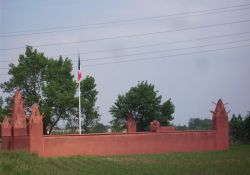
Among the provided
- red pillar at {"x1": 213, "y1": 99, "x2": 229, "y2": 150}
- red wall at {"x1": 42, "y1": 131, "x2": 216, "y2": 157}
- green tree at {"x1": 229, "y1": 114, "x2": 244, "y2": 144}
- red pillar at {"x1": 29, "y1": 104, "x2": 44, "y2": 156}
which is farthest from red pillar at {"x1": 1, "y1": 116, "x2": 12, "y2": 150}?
green tree at {"x1": 229, "y1": 114, "x2": 244, "y2": 144}

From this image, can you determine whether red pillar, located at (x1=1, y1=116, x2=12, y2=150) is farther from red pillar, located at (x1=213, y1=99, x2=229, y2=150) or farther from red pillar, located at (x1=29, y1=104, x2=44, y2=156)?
red pillar, located at (x1=213, y1=99, x2=229, y2=150)

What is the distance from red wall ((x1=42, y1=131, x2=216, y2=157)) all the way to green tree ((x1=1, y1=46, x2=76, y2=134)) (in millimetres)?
18941

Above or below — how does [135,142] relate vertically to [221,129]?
below

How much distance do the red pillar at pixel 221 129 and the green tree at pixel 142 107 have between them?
2159 centimetres

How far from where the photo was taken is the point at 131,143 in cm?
3797

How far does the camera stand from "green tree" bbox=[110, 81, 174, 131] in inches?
2379

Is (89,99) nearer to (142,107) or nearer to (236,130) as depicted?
(142,107)

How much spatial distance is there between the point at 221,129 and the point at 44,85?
2397cm

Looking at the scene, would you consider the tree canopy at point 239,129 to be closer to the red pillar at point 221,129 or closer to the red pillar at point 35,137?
the red pillar at point 221,129

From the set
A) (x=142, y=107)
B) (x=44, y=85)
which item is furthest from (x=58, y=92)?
(x=142, y=107)

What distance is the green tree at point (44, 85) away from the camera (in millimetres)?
55750

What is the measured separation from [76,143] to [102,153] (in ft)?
6.76

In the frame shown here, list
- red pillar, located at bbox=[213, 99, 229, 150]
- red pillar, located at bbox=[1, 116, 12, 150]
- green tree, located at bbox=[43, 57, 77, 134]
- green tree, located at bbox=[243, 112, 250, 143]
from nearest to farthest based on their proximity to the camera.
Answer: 1. red pillar, located at bbox=[213, 99, 229, 150]
2. red pillar, located at bbox=[1, 116, 12, 150]
3. green tree, located at bbox=[243, 112, 250, 143]
4. green tree, located at bbox=[43, 57, 77, 134]

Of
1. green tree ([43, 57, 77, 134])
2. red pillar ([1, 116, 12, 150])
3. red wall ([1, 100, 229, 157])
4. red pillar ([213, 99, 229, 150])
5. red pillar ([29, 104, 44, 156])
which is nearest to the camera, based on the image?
red pillar ([29, 104, 44, 156])
